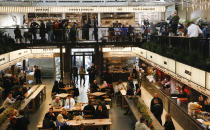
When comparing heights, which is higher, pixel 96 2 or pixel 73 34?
pixel 96 2

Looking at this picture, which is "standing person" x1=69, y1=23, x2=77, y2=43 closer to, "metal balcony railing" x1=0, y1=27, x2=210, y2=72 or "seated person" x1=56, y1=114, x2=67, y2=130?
"metal balcony railing" x1=0, y1=27, x2=210, y2=72

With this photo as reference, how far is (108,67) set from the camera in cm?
2520

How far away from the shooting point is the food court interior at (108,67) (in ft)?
37.3

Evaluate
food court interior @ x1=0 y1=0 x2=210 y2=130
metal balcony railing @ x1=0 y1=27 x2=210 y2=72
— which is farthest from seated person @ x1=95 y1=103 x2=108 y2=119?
metal balcony railing @ x1=0 y1=27 x2=210 y2=72

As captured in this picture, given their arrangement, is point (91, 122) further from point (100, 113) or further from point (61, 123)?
point (61, 123)

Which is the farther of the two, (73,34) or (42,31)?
(73,34)

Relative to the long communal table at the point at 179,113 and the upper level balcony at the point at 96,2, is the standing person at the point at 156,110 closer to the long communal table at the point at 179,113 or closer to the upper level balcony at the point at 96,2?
the long communal table at the point at 179,113

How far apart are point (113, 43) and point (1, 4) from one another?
34.1 feet

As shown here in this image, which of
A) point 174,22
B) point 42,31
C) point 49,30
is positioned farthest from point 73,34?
point 174,22

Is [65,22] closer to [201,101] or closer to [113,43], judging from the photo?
[113,43]

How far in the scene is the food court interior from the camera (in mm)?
11359

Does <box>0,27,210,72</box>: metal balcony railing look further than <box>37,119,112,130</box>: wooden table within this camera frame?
Yes

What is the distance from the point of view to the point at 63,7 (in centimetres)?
2711

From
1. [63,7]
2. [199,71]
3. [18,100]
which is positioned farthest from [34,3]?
[199,71]
